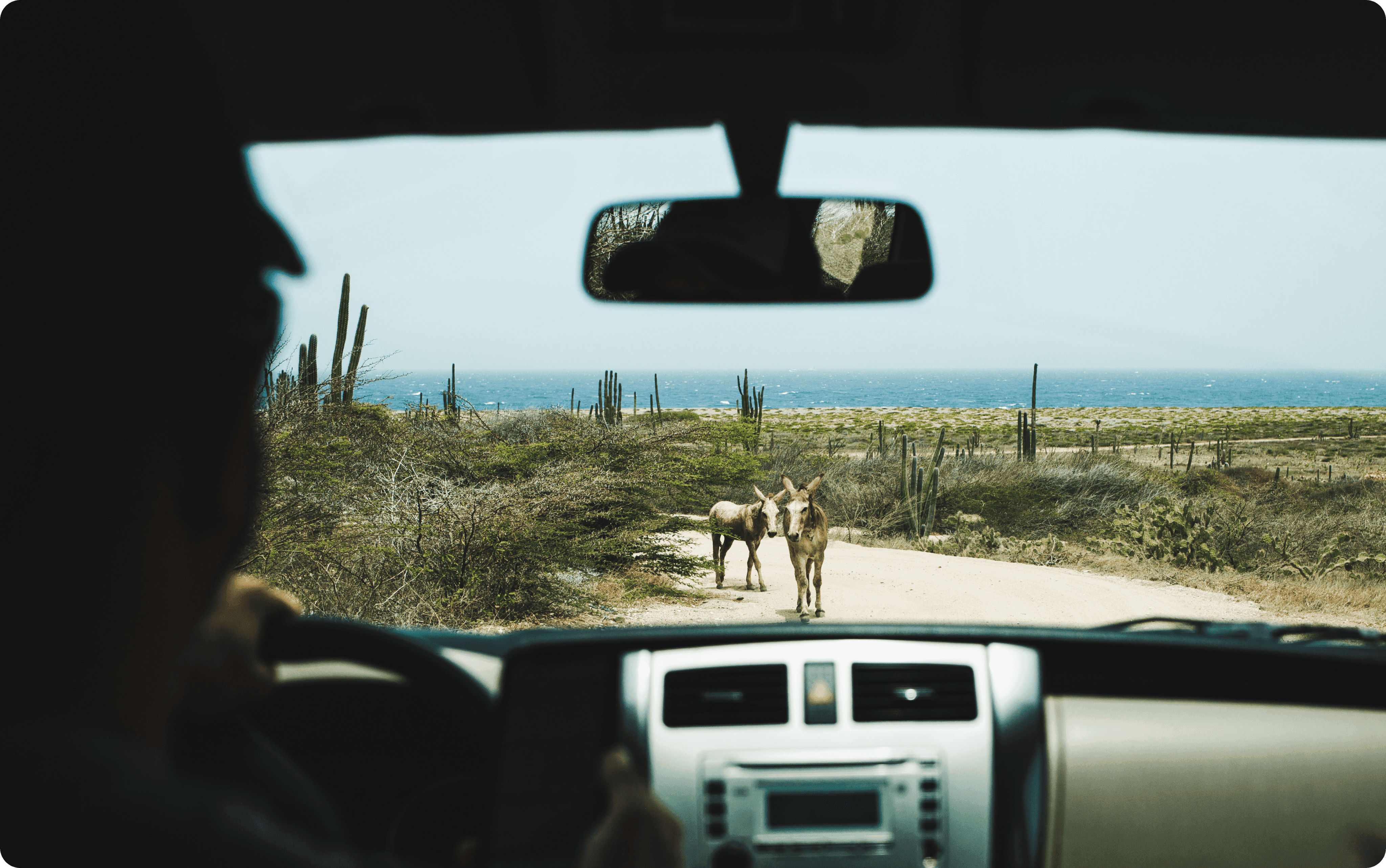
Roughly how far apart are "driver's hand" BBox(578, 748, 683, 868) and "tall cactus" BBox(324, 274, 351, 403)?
11341mm

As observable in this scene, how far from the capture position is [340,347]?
1262 cm

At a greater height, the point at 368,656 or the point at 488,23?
the point at 488,23

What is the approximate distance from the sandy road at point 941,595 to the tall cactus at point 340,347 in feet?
16.1

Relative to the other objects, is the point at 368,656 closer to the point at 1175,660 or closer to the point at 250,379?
the point at 250,379

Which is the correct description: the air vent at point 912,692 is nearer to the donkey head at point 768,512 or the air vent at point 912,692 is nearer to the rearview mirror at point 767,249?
the rearview mirror at point 767,249

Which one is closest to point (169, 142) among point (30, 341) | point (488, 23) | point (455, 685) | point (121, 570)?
point (30, 341)

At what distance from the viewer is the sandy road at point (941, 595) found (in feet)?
45.0

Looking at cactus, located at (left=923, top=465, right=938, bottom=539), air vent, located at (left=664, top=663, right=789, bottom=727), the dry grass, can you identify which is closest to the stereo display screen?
air vent, located at (left=664, top=663, right=789, bottom=727)

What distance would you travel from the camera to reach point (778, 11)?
2033 millimetres

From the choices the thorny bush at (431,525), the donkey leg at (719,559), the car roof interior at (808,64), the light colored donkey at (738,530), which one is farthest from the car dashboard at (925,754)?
the donkey leg at (719,559)

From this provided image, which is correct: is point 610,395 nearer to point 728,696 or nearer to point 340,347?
point 340,347

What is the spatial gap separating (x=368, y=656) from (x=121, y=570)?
54.1 inches

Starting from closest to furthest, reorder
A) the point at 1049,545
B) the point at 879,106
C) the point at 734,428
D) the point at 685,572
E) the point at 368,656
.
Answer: the point at 368,656 → the point at 879,106 → the point at 685,572 → the point at 1049,545 → the point at 734,428

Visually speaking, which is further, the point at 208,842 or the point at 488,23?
the point at 488,23
